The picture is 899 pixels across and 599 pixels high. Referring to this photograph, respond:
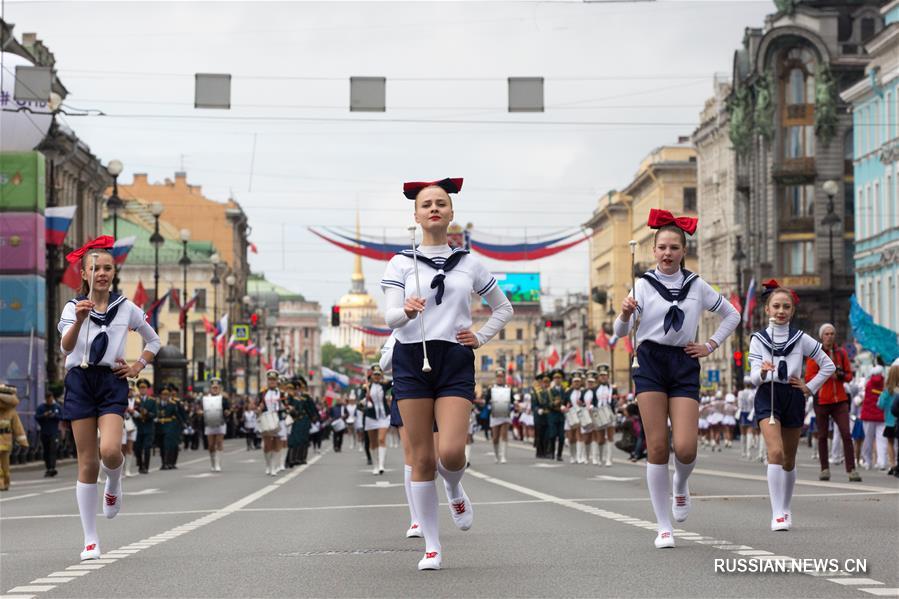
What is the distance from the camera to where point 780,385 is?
46.8 ft

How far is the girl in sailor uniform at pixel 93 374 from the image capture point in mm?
12102

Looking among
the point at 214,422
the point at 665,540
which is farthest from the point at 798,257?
the point at 665,540

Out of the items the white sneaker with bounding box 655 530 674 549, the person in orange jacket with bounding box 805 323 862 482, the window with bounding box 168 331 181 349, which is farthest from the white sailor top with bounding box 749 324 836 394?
the window with bounding box 168 331 181 349

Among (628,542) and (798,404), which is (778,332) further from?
(628,542)

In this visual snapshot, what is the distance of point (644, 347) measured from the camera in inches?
462

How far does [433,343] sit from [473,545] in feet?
9.67

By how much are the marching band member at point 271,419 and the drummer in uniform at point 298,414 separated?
2.99ft

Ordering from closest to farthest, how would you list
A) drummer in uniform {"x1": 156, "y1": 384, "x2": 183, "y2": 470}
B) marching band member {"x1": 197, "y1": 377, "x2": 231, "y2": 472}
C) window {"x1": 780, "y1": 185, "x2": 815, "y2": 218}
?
marching band member {"x1": 197, "y1": 377, "x2": 231, "y2": 472} → drummer in uniform {"x1": 156, "y1": 384, "x2": 183, "y2": 470} → window {"x1": 780, "y1": 185, "x2": 815, "y2": 218}

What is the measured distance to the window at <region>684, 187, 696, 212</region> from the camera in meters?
126

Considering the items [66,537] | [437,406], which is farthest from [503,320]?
[66,537]

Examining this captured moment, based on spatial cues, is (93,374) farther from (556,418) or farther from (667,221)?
(556,418)

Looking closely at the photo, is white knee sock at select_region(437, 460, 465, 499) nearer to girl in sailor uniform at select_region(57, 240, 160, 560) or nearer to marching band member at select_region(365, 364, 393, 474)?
girl in sailor uniform at select_region(57, 240, 160, 560)

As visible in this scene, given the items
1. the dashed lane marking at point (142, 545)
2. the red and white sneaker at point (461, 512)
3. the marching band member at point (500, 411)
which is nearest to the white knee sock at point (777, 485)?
the red and white sneaker at point (461, 512)

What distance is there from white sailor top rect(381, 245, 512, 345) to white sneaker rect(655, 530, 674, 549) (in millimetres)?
1961
